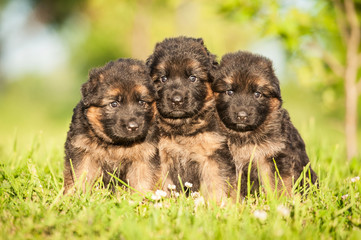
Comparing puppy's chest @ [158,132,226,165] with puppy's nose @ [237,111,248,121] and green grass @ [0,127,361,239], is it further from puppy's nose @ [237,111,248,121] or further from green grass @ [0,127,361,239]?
green grass @ [0,127,361,239]

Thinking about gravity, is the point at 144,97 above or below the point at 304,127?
above

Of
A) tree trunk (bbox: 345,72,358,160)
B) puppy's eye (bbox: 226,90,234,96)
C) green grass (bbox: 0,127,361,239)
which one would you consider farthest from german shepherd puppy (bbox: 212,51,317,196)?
tree trunk (bbox: 345,72,358,160)

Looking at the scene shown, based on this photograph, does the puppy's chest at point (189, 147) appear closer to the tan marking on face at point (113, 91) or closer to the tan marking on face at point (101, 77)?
the tan marking on face at point (113, 91)

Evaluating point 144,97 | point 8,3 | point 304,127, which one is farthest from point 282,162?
point 8,3

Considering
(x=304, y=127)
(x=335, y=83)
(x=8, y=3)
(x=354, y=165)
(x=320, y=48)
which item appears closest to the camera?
(x=354, y=165)

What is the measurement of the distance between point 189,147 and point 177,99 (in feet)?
1.68

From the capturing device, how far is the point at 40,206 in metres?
3.09

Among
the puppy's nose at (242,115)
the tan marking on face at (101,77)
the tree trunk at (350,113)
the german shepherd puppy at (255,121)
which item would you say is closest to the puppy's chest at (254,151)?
the german shepherd puppy at (255,121)

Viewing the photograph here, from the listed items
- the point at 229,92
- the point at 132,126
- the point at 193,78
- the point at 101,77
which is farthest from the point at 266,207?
the point at 101,77

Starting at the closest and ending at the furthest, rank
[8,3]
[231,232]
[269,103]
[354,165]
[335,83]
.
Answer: [231,232] < [269,103] < [354,165] < [335,83] < [8,3]

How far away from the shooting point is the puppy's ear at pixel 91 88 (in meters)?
3.94

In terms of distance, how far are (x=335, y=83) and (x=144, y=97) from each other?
4.91 m

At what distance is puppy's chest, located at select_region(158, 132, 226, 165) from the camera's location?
399cm

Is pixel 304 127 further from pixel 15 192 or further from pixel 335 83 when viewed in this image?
pixel 15 192
